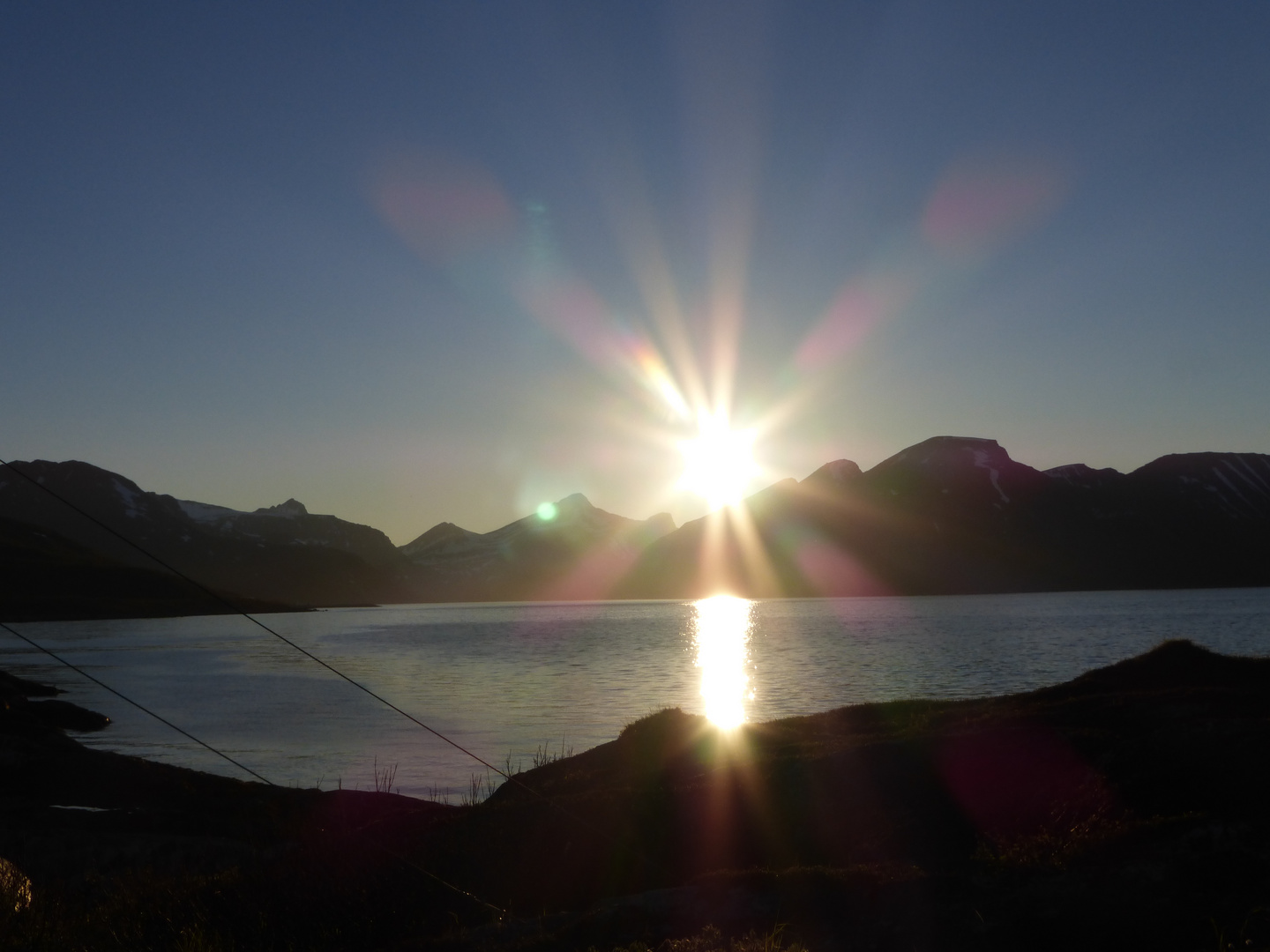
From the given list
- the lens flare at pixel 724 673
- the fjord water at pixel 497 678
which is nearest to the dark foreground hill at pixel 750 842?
the lens flare at pixel 724 673

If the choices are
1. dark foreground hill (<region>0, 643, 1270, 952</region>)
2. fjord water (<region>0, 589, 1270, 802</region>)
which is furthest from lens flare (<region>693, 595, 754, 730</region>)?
Result: dark foreground hill (<region>0, 643, 1270, 952</region>)

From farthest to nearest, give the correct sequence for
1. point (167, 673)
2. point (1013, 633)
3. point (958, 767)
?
point (1013, 633) → point (167, 673) → point (958, 767)

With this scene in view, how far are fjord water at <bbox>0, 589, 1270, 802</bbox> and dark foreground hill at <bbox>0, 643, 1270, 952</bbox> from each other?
378 inches

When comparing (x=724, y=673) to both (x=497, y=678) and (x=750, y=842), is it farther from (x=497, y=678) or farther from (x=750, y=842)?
(x=750, y=842)

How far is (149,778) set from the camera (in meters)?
31.2

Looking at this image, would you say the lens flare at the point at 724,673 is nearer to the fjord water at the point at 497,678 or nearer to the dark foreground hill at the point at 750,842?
the fjord water at the point at 497,678

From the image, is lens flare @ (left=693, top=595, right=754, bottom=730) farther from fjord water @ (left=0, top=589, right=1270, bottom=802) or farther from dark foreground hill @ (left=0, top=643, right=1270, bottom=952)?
dark foreground hill @ (left=0, top=643, right=1270, bottom=952)

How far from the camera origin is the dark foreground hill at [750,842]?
10.5 meters

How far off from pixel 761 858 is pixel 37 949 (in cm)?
1157

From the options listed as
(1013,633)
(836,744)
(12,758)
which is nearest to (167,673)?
(12,758)

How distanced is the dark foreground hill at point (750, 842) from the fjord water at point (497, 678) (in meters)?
9.59

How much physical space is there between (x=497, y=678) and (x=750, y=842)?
59.1 m

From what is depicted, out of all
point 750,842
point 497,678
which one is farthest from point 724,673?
point 750,842

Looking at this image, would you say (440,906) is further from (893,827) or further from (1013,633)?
(1013,633)
